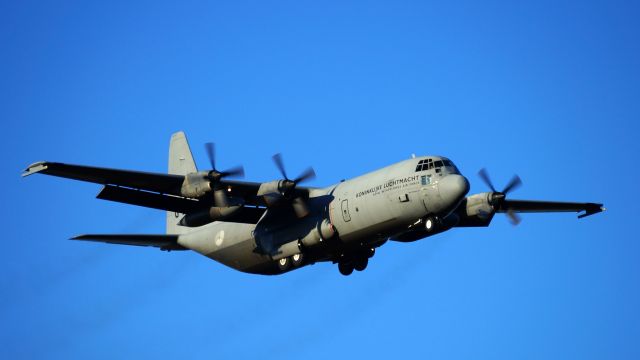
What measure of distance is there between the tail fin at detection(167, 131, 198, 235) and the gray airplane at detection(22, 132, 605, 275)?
2.19 m

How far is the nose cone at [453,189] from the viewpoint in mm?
28609

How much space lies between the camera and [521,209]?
35281mm

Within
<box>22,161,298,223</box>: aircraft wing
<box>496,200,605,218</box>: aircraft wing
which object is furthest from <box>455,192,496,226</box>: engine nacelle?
<box>22,161,298,223</box>: aircraft wing

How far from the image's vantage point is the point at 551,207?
3544cm

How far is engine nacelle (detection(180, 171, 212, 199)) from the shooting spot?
96.0 feet

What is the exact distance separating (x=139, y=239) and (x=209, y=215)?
4331 millimetres

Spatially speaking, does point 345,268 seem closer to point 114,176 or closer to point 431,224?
point 431,224

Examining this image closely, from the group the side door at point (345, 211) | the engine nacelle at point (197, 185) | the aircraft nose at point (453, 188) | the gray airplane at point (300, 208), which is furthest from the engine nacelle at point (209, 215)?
the aircraft nose at point (453, 188)

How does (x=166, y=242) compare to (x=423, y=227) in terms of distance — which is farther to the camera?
(x=166, y=242)

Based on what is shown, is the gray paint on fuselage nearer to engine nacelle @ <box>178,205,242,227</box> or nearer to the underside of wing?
engine nacelle @ <box>178,205,242,227</box>

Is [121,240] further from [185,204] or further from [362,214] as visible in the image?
[362,214]

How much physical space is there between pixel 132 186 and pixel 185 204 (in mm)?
2360

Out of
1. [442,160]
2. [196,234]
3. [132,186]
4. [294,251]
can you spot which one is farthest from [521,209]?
[132,186]

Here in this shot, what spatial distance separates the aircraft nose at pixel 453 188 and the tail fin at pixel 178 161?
11.4 meters
